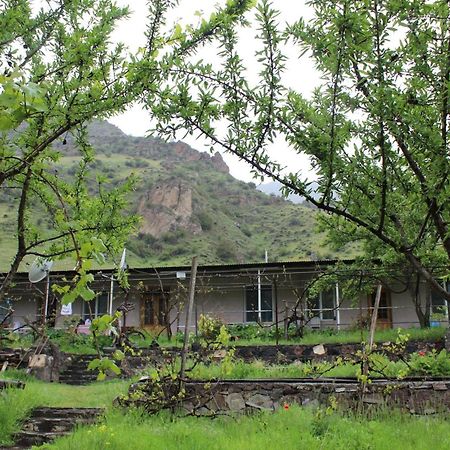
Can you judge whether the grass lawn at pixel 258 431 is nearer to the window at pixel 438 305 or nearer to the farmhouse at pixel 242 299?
the farmhouse at pixel 242 299

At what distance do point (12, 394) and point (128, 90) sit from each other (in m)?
7.62

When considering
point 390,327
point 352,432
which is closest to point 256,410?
point 352,432

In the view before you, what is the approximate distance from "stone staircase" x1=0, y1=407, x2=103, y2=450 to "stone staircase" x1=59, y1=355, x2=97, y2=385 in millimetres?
4811

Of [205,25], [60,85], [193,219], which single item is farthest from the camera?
[193,219]

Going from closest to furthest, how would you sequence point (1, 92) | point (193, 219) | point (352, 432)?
point (1, 92), point (352, 432), point (193, 219)

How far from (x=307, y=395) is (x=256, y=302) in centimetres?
1398

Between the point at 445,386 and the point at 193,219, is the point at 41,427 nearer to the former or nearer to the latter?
the point at 445,386

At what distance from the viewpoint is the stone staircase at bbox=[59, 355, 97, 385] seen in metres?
14.6

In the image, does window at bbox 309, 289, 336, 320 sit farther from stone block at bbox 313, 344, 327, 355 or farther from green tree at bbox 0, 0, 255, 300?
green tree at bbox 0, 0, 255, 300

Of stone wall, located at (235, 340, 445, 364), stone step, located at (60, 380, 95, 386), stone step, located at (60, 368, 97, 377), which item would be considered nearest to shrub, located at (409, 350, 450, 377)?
stone wall, located at (235, 340, 445, 364)

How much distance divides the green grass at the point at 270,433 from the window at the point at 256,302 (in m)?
14.3

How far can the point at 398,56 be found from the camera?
2.61m

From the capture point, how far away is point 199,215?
183 ft

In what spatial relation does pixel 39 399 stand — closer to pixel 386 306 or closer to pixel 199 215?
pixel 386 306
